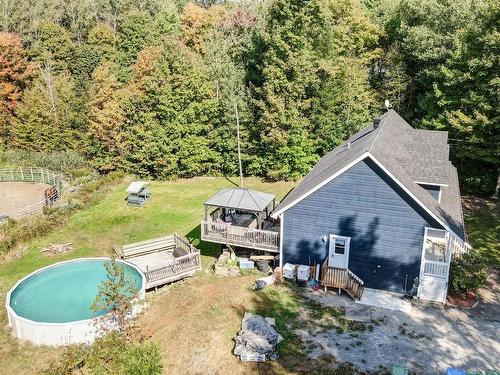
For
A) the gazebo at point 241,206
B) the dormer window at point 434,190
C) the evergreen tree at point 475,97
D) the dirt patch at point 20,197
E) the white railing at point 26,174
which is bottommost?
the dirt patch at point 20,197

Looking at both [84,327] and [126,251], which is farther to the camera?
[126,251]

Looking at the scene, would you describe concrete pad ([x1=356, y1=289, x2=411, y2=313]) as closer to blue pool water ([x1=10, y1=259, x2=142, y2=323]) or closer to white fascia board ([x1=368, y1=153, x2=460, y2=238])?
white fascia board ([x1=368, y1=153, x2=460, y2=238])

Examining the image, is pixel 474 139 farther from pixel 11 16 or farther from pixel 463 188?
pixel 11 16

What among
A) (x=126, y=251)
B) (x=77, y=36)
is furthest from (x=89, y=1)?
(x=126, y=251)

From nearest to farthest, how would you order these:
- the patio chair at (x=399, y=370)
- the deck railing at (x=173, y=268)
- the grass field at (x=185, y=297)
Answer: the patio chair at (x=399, y=370), the grass field at (x=185, y=297), the deck railing at (x=173, y=268)

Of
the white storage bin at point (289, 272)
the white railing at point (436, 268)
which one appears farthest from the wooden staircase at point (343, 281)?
the white railing at point (436, 268)

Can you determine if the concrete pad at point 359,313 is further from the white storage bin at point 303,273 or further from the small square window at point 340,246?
the small square window at point 340,246
